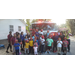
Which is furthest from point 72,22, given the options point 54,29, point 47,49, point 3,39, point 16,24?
point 3,39

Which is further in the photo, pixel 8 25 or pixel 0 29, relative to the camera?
pixel 8 25

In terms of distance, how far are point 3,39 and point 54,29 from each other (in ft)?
24.1

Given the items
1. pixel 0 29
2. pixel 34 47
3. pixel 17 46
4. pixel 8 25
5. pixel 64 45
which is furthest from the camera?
pixel 8 25

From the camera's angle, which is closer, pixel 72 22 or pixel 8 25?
pixel 8 25

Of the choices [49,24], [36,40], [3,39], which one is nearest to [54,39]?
[36,40]

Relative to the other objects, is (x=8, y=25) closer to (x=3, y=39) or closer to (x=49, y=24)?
→ (x=3, y=39)

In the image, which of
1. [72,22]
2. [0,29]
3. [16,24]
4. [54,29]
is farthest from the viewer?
[72,22]

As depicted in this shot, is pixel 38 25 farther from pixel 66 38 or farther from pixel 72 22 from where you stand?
pixel 72 22

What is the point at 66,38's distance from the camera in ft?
15.5

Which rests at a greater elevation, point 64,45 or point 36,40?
point 36,40

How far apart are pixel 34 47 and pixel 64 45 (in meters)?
2.15

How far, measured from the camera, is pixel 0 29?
913 cm

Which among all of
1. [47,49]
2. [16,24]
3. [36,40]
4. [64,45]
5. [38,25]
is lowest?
[47,49]

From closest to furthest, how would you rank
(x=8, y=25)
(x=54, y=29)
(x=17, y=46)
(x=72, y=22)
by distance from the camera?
1. (x=17, y=46)
2. (x=54, y=29)
3. (x=8, y=25)
4. (x=72, y=22)
